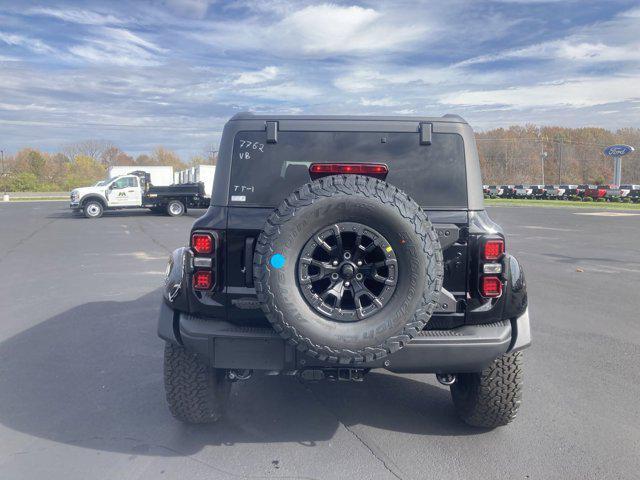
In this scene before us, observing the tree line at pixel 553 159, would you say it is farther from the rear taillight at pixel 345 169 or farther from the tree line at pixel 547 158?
the rear taillight at pixel 345 169

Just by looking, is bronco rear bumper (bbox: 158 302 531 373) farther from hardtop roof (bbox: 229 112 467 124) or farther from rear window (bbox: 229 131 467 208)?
hardtop roof (bbox: 229 112 467 124)

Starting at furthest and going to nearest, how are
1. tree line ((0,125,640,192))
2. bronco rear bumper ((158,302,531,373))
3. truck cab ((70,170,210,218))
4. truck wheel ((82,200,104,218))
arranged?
tree line ((0,125,640,192)), truck cab ((70,170,210,218)), truck wheel ((82,200,104,218)), bronco rear bumper ((158,302,531,373))

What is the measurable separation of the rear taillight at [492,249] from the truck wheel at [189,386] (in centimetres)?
187

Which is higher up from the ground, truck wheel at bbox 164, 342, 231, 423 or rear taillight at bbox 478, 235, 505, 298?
rear taillight at bbox 478, 235, 505, 298

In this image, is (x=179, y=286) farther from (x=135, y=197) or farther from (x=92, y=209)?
(x=135, y=197)

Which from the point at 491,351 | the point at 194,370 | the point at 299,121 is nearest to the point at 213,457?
the point at 194,370

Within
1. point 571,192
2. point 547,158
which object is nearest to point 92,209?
point 571,192

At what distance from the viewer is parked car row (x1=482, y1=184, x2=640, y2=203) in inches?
1721

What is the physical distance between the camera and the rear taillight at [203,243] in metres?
3.45

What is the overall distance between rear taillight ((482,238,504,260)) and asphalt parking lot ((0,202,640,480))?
4.06 feet

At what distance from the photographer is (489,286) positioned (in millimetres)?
3420

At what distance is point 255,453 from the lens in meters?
3.59

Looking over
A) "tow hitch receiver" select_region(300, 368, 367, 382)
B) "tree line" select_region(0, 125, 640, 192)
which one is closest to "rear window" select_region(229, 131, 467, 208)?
"tow hitch receiver" select_region(300, 368, 367, 382)

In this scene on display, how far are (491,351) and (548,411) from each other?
4.12ft
